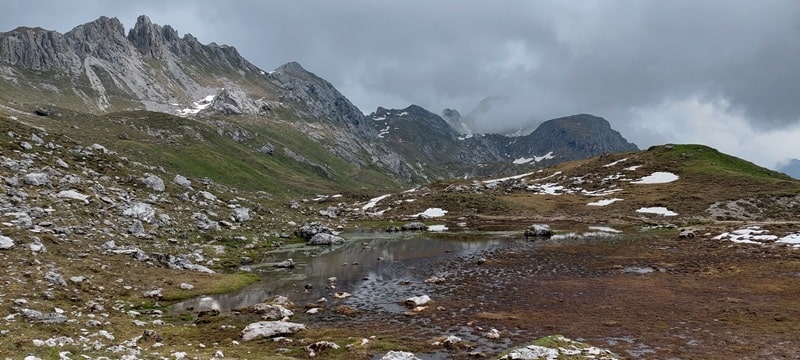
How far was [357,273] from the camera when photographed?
52469 millimetres

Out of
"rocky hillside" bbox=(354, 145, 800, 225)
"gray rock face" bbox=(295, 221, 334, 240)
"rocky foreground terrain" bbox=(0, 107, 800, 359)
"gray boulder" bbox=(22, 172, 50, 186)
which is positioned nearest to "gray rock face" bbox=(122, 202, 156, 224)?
"rocky foreground terrain" bbox=(0, 107, 800, 359)

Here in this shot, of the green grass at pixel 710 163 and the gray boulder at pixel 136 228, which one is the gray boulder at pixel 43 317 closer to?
the gray boulder at pixel 136 228

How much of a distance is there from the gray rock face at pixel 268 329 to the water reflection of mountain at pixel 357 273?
8.27 meters

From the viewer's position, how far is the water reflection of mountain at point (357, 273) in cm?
3897

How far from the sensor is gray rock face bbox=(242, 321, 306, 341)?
2738 centimetres

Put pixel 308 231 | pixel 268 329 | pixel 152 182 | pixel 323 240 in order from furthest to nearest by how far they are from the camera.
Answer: pixel 308 231 → pixel 323 240 → pixel 152 182 → pixel 268 329

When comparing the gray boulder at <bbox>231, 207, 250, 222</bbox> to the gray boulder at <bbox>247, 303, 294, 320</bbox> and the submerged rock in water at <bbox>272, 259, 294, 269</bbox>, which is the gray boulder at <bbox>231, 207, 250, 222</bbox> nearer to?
the submerged rock in water at <bbox>272, 259, 294, 269</bbox>

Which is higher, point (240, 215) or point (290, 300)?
point (240, 215)

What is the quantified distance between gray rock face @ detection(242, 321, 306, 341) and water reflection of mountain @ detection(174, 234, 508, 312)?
8.27 metres

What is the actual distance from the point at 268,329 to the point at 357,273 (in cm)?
2469

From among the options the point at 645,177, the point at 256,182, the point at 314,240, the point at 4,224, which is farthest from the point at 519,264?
the point at 256,182

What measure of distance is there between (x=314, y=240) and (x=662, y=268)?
52697 millimetres

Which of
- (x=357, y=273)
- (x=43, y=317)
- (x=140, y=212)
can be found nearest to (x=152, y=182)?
(x=140, y=212)

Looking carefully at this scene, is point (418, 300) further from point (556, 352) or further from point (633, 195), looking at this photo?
point (633, 195)
